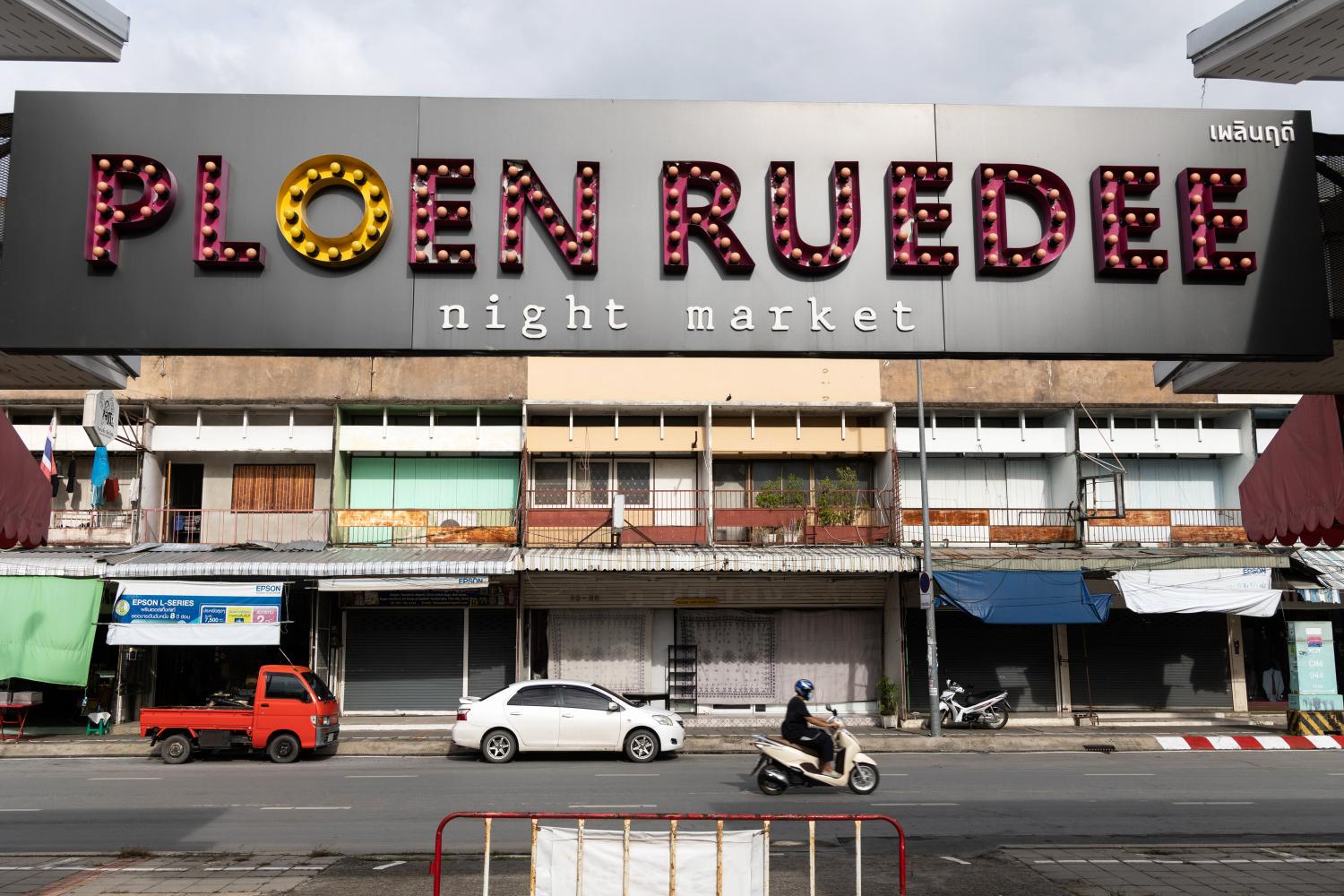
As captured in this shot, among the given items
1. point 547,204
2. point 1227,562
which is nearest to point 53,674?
point 547,204

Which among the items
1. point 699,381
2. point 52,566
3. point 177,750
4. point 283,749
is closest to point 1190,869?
point 283,749

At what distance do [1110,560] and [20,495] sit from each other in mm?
23232

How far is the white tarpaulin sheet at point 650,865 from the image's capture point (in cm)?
685

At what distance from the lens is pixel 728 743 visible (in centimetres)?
2112

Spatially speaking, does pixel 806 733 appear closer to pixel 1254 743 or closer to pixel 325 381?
pixel 1254 743

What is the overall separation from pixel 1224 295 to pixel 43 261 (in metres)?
6.89

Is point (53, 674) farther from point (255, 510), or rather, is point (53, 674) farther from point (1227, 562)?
point (1227, 562)

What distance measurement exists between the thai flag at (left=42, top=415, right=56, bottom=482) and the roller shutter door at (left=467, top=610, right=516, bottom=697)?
32.3ft

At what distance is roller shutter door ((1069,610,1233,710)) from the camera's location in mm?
26531

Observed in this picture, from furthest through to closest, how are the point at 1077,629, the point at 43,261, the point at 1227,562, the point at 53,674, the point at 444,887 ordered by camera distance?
the point at 1077,629, the point at 1227,562, the point at 53,674, the point at 444,887, the point at 43,261

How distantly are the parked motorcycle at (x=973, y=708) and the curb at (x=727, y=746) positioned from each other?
140 cm

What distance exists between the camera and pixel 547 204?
6258 mm

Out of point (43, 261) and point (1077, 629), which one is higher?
point (43, 261)

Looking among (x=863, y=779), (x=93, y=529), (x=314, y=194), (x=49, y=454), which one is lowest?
(x=863, y=779)
